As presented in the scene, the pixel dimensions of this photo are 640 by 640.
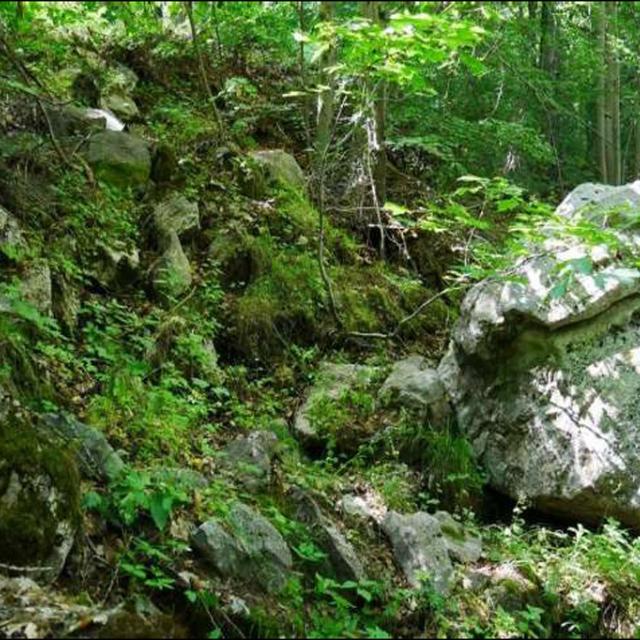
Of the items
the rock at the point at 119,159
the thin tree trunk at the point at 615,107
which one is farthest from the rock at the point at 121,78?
the thin tree trunk at the point at 615,107

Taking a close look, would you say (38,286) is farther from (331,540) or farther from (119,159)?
(331,540)

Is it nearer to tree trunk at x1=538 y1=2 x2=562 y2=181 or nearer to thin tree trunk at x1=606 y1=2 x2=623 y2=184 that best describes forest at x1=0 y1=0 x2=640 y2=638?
thin tree trunk at x1=606 y1=2 x2=623 y2=184

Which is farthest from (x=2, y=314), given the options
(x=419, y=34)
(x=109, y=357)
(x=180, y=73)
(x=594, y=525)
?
(x=180, y=73)

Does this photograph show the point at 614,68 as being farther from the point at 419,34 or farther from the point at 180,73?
the point at 419,34

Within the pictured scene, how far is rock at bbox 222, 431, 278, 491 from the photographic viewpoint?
4977 mm

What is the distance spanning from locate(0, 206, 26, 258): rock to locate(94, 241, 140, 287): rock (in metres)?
0.88

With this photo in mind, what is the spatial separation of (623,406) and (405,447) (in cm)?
187

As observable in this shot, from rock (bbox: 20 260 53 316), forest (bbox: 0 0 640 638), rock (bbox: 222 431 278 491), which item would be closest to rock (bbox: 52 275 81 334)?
forest (bbox: 0 0 640 638)

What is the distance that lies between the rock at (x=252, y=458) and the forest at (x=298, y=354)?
3 centimetres

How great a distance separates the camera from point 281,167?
8938 mm

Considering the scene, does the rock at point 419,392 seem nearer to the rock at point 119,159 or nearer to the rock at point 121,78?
the rock at point 119,159

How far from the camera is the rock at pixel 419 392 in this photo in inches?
258

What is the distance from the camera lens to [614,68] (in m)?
10.9

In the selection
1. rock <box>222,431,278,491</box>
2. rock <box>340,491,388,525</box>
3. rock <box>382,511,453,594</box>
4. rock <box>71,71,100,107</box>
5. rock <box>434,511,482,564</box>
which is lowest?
rock <box>434,511,482,564</box>
